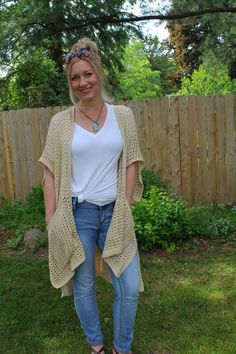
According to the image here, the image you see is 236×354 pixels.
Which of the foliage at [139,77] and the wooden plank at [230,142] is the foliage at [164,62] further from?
the wooden plank at [230,142]

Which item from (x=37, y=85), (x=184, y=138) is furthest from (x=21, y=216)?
(x=37, y=85)

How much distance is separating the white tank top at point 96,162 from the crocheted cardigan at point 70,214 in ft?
0.11

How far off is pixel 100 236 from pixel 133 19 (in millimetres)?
4998

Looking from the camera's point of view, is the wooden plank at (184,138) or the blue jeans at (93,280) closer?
the blue jeans at (93,280)

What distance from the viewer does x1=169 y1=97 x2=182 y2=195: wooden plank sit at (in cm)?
678

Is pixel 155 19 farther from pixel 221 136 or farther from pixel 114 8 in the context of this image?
pixel 221 136

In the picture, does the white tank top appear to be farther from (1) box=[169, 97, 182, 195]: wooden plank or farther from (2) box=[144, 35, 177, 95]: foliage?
(2) box=[144, 35, 177, 95]: foliage

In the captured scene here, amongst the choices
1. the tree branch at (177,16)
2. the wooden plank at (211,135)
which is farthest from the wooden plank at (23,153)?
the wooden plank at (211,135)

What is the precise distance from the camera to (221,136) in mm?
6727

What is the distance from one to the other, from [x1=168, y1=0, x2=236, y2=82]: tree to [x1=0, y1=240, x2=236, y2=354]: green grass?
3.89 metres

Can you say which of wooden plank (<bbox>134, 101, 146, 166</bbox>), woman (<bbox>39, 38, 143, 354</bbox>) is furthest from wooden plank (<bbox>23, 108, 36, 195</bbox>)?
woman (<bbox>39, 38, 143, 354</bbox>)

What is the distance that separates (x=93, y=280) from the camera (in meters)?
2.75

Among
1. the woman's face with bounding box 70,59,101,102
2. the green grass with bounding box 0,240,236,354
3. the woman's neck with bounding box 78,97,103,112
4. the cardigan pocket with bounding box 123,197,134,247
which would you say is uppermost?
the woman's face with bounding box 70,59,101,102

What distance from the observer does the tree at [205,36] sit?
6801 millimetres
